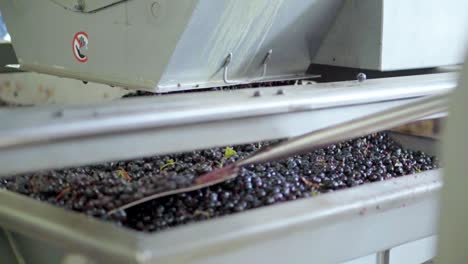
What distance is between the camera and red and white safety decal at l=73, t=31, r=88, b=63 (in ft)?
7.29

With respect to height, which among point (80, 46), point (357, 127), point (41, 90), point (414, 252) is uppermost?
point (80, 46)

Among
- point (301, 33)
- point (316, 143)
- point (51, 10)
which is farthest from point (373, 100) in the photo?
point (51, 10)

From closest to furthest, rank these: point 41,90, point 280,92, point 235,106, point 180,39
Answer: point 235,106, point 280,92, point 180,39, point 41,90

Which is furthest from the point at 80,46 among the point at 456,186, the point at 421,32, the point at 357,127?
the point at 456,186

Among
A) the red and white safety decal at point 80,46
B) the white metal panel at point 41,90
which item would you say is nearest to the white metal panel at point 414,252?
the red and white safety decal at point 80,46

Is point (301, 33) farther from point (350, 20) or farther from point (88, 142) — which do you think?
point (88, 142)

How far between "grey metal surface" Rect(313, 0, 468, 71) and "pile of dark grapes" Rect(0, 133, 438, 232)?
45 centimetres

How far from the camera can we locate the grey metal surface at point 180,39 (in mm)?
1868

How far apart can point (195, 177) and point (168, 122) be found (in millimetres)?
174

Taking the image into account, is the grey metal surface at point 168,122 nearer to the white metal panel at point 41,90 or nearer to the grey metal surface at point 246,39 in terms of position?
the grey metal surface at point 246,39

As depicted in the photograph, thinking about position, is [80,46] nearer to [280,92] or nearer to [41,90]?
[280,92]

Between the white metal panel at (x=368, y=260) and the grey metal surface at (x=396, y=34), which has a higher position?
the grey metal surface at (x=396, y=34)

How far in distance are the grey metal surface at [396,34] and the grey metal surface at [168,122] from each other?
0.67m

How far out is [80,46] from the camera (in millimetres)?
2248
